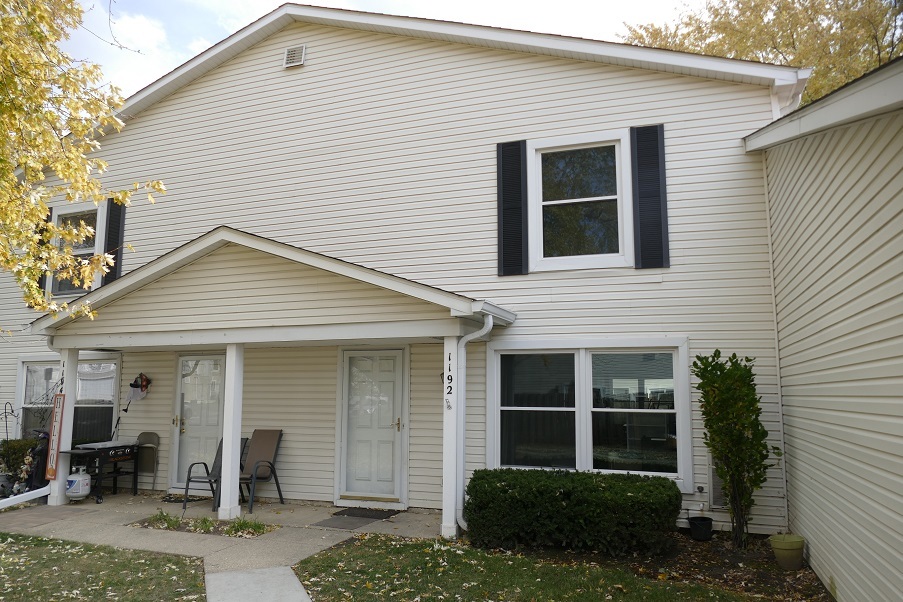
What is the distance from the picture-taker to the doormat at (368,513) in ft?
29.4

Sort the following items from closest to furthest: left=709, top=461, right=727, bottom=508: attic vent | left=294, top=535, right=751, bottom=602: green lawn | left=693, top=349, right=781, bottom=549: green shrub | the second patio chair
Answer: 1. left=294, top=535, right=751, bottom=602: green lawn
2. left=693, top=349, right=781, bottom=549: green shrub
3. left=709, top=461, right=727, bottom=508: attic vent
4. the second patio chair

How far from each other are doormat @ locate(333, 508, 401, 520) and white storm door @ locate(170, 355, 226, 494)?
9.14 feet

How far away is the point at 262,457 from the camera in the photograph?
395 inches

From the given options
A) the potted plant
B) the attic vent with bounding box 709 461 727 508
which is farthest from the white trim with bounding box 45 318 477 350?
the potted plant

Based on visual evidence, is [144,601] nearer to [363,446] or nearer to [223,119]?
[363,446]

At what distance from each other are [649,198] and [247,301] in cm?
538

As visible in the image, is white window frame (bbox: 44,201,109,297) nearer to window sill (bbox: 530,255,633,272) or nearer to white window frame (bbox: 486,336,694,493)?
white window frame (bbox: 486,336,694,493)

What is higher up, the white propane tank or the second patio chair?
the second patio chair

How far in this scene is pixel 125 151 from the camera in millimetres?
12109

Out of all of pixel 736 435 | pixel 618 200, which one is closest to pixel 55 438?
pixel 618 200

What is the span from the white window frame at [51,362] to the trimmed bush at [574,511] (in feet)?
23.2

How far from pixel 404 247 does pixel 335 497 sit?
3.76 meters

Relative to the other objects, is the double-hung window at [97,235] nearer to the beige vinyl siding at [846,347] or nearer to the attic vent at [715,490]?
the attic vent at [715,490]

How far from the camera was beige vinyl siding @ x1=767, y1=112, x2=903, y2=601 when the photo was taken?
409cm
